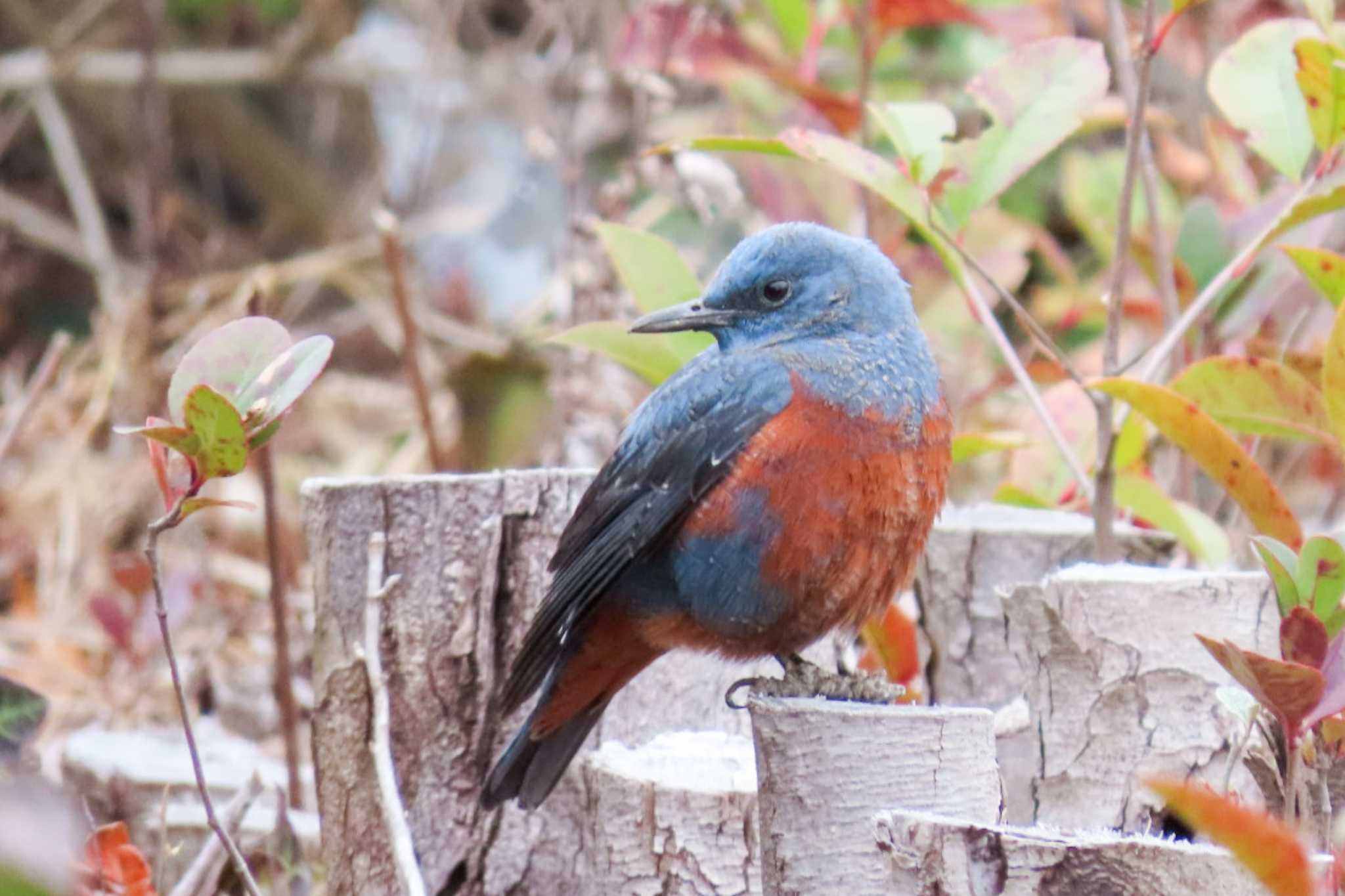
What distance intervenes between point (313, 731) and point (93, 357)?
396 cm

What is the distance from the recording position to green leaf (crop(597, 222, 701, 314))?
3.13 m

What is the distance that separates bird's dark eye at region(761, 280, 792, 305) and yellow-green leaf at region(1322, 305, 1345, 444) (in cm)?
102

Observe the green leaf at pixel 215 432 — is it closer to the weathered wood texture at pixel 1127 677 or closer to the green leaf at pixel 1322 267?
the weathered wood texture at pixel 1127 677

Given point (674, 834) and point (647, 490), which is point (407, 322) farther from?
point (674, 834)

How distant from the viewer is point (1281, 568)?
6.58ft

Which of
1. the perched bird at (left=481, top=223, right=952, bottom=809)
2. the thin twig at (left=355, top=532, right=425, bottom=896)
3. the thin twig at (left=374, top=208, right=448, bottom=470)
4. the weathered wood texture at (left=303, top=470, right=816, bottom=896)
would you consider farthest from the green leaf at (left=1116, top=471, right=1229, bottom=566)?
the thin twig at (left=374, top=208, right=448, bottom=470)

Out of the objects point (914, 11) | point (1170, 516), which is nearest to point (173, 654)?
point (1170, 516)

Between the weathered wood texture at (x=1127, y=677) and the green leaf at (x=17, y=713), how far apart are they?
1.68 meters

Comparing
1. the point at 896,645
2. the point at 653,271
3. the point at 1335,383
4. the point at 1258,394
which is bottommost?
the point at 896,645

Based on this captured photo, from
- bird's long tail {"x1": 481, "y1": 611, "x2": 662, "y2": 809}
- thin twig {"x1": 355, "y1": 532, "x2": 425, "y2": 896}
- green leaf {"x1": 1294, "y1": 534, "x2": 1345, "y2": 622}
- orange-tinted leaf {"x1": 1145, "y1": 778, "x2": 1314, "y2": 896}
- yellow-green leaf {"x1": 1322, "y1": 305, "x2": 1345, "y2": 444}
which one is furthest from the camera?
bird's long tail {"x1": 481, "y1": 611, "x2": 662, "y2": 809}

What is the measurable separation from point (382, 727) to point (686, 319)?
966 millimetres

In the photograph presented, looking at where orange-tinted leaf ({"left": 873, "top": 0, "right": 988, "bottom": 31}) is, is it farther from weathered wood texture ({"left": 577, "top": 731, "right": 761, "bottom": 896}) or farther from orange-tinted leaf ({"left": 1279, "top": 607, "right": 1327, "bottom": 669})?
orange-tinted leaf ({"left": 1279, "top": 607, "right": 1327, "bottom": 669})

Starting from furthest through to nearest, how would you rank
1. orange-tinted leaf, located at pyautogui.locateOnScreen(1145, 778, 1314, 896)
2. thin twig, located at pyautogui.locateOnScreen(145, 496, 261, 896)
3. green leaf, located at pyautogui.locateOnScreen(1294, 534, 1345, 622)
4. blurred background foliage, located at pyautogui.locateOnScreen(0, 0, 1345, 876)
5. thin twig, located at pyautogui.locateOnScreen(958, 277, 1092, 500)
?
blurred background foliage, located at pyautogui.locateOnScreen(0, 0, 1345, 876) → thin twig, located at pyautogui.locateOnScreen(958, 277, 1092, 500) → thin twig, located at pyautogui.locateOnScreen(145, 496, 261, 896) → green leaf, located at pyautogui.locateOnScreen(1294, 534, 1345, 622) → orange-tinted leaf, located at pyautogui.locateOnScreen(1145, 778, 1314, 896)

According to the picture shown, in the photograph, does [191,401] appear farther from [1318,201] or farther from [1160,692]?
[1318,201]
